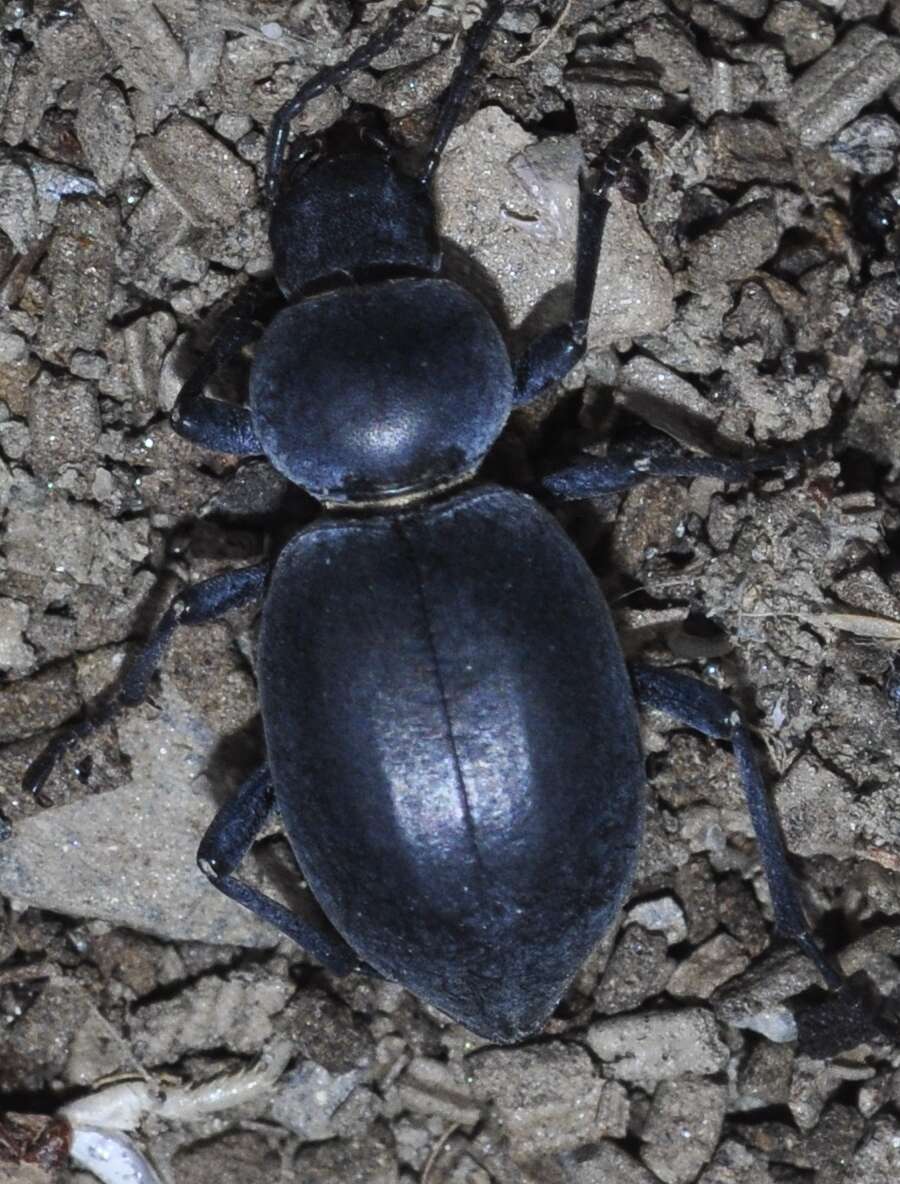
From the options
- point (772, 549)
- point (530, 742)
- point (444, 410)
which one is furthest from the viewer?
point (772, 549)

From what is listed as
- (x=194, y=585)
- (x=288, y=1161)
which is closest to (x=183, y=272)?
(x=194, y=585)

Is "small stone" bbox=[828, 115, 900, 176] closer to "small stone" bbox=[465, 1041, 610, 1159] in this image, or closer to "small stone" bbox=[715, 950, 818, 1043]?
"small stone" bbox=[715, 950, 818, 1043]

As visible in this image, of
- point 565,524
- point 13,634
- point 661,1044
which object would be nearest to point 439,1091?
point 661,1044

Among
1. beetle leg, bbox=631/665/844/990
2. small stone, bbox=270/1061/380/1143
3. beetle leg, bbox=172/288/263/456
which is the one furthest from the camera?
small stone, bbox=270/1061/380/1143

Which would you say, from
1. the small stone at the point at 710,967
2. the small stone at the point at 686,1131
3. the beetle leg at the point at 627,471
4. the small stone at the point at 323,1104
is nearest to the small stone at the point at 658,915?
the small stone at the point at 710,967

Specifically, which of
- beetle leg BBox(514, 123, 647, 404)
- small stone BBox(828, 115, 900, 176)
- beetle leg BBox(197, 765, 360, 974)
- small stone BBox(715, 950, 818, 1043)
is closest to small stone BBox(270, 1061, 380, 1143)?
beetle leg BBox(197, 765, 360, 974)

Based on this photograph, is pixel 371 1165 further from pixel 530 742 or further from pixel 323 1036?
pixel 530 742

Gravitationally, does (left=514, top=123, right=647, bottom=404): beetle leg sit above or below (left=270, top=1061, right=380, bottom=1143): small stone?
above

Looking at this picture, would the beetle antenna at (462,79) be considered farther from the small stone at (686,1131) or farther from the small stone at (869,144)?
the small stone at (686,1131)
